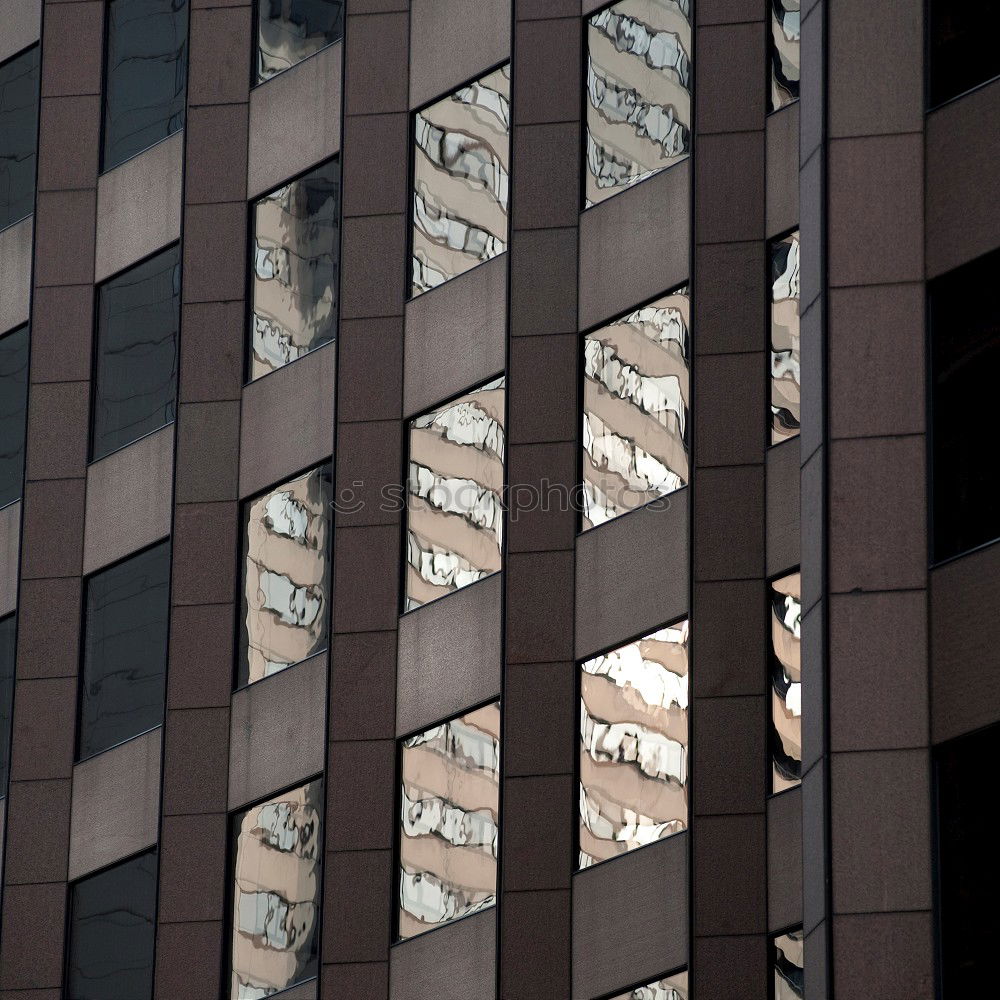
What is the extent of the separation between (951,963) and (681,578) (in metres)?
9.83

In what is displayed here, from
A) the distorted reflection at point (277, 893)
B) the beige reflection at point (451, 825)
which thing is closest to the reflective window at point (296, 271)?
the beige reflection at point (451, 825)

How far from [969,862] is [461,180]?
49.5ft

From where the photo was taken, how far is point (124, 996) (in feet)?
92.4

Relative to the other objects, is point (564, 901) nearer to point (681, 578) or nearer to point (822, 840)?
point (681, 578)

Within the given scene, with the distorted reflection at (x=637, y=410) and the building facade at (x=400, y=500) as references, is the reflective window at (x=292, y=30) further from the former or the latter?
the distorted reflection at (x=637, y=410)

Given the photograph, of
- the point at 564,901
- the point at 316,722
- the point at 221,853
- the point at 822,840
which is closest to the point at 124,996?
the point at 221,853

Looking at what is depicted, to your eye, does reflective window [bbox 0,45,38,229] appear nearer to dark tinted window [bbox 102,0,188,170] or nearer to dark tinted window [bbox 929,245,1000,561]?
dark tinted window [bbox 102,0,188,170]

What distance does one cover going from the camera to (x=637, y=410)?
1070 inches

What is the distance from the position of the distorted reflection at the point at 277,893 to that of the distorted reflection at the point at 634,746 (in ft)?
13.0

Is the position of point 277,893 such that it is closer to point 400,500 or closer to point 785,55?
point 400,500

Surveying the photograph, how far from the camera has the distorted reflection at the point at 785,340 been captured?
26141 millimetres

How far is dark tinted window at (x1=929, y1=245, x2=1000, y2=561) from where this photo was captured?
1761 centimetres

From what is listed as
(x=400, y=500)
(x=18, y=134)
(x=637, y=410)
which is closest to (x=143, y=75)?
(x=18, y=134)

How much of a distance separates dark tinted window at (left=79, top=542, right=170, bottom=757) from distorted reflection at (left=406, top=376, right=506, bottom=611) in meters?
4.00
